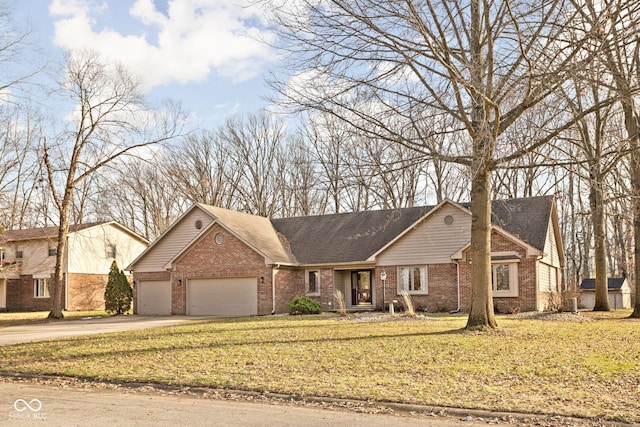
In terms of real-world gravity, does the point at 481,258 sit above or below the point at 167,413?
above

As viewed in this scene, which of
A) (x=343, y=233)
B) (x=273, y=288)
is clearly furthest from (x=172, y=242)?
(x=343, y=233)

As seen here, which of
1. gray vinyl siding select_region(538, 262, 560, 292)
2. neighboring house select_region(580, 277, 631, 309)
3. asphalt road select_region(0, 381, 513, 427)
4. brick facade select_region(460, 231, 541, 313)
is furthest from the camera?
neighboring house select_region(580, 277, 631, 309)

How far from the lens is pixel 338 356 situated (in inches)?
484

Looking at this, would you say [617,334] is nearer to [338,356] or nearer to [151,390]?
[338,356]

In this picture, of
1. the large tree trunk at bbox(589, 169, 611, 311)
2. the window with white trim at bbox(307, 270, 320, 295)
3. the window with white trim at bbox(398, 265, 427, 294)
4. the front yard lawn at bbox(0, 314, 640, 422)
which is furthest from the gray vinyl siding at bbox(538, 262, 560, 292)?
the window with white trim at bbox(307, 270, 320, 295)

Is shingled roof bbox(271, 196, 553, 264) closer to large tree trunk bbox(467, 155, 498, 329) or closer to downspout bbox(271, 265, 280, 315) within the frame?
downspout bbox(271, 265, 280, 315)

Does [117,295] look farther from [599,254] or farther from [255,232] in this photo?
[599,254]

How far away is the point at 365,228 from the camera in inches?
1258

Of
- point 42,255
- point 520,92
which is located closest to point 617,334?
point 520,92

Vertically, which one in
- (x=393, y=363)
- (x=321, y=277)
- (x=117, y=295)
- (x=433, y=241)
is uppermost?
(x=433, y=241)

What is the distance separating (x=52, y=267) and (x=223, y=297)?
1601 cm

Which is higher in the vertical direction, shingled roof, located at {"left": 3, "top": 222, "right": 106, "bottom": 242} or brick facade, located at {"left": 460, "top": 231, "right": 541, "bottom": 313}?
shingled roof, located at {"left": 3, "top": 222, "right": 106, "bottom": 242}

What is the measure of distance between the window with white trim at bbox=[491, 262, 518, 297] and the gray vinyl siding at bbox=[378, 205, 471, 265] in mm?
1842

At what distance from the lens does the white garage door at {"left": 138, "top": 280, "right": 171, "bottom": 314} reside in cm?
3167
